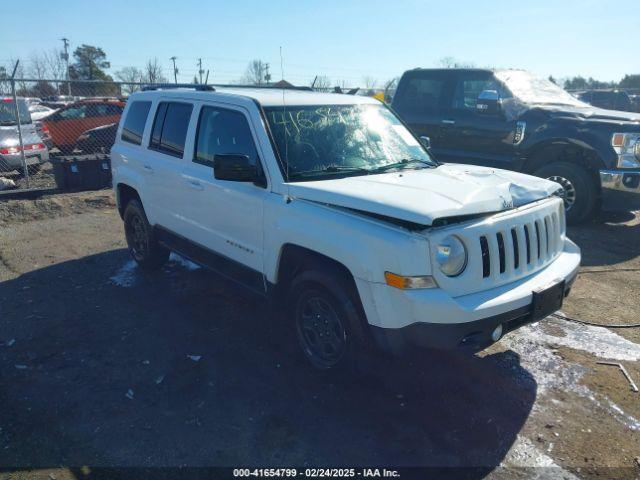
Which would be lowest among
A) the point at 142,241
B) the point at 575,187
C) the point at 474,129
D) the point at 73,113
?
the point at 142,241

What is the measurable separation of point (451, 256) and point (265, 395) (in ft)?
5.31

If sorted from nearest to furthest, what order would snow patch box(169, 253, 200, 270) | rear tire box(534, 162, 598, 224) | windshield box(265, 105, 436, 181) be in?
windshield box(265, 105, 436, 181)
snow patch box(169, 253, 200, 270)
rear tire box(534, 162, 598, 224)

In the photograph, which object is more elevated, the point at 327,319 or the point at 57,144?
the point at 57,144

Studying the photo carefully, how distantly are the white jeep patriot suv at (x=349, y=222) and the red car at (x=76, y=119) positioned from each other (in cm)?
1188

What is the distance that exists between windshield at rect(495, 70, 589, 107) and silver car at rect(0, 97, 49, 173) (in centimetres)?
947

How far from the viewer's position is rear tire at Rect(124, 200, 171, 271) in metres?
5.75

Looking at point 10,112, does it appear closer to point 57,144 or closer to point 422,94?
point 57,144

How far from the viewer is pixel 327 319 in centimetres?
363

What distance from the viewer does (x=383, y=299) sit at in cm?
302

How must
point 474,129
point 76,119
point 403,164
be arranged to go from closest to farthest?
1. point 403,164
2. point 474,129
3. point 76,119

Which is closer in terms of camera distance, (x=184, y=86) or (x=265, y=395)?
(x=265, y=395)

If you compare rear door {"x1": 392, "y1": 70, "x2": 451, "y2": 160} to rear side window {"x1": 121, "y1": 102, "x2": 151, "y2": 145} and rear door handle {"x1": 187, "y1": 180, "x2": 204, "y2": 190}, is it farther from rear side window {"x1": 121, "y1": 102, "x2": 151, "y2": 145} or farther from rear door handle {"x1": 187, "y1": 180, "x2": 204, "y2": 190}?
rear door handle {"x1": 187, "y1": 180, "x2": 204, "y2": 190}

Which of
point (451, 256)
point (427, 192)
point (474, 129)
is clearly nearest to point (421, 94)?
point (474, 129)

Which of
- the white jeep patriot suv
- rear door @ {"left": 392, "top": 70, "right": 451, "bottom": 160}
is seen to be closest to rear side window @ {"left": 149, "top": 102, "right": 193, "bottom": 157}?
the white jeep patriot suv
